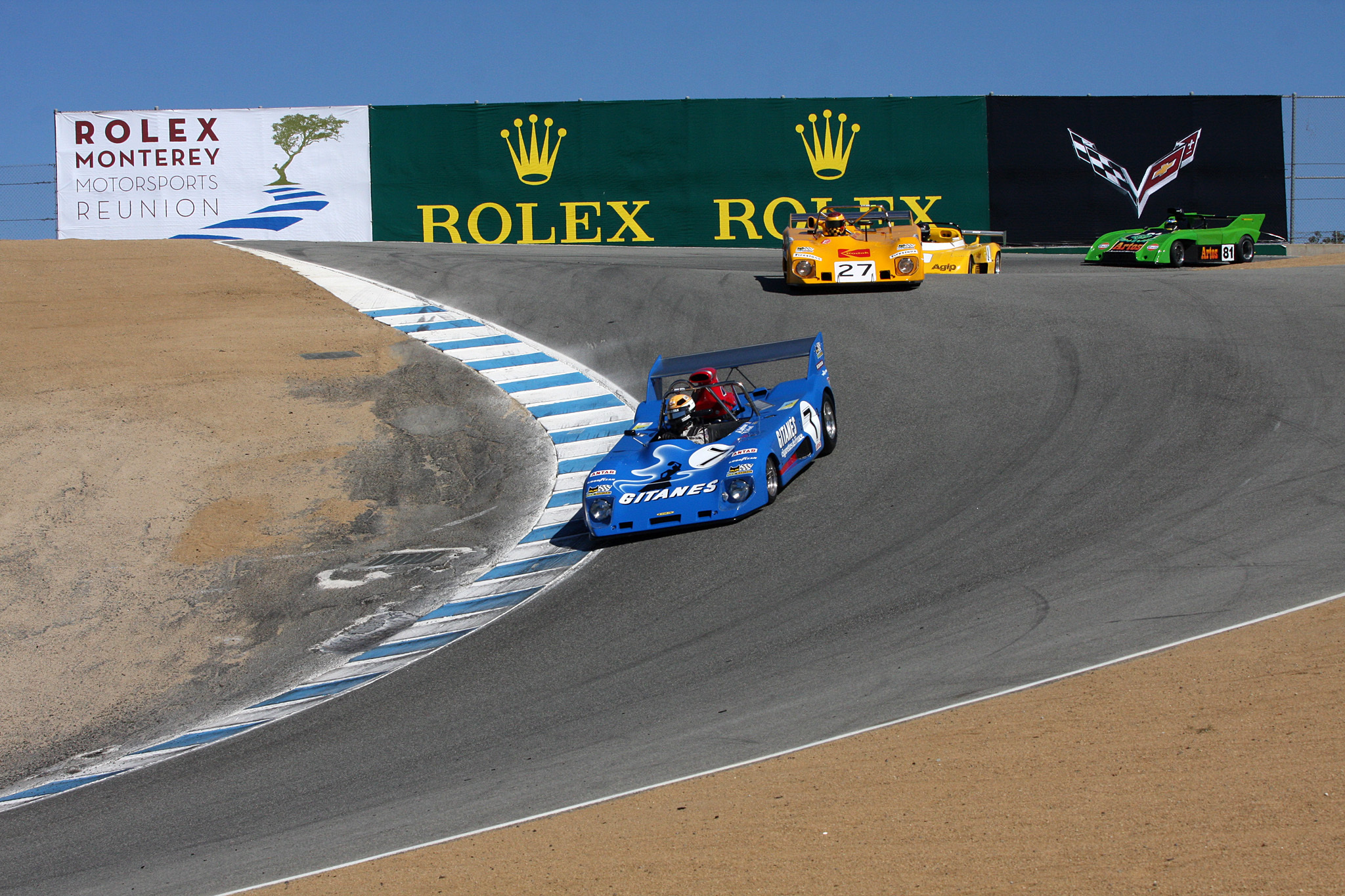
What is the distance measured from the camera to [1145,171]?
26.3 metres

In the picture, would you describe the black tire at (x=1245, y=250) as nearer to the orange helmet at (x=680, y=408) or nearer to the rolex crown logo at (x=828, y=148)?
the rolex crown logo at (x=828, y=148)

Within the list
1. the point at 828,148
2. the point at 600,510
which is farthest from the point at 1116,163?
the point at 600,510

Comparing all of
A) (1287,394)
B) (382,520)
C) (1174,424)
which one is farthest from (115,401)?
(1287,394)

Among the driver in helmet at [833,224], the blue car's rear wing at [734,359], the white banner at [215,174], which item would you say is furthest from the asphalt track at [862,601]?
the white banner at [215,174]

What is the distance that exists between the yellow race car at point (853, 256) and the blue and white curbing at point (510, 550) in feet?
14.9

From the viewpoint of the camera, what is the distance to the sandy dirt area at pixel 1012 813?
14.7 ft

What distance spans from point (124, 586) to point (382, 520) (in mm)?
2518

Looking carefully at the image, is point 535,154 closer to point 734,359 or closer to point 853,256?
point 853,256

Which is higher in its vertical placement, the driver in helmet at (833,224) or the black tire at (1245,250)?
the driver in helmet at (833,224)

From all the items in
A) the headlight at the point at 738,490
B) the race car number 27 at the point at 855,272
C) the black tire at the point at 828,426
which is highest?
the race car number 27 at the point at 855,272

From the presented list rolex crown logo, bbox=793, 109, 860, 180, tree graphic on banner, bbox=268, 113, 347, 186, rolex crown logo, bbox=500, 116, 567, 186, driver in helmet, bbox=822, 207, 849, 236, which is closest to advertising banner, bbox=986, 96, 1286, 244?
rolex crown logo, bbox=793, 109, 860, 180

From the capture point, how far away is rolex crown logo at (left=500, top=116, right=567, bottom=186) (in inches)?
1032

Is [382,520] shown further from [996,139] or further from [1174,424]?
[996,139]

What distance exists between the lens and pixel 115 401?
1364cm
